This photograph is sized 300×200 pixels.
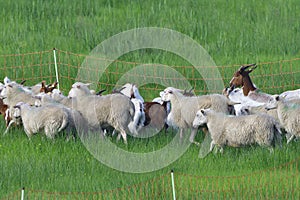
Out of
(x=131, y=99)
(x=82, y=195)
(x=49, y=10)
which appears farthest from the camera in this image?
(x=49, y=10)

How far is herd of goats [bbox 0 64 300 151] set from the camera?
12.4 m

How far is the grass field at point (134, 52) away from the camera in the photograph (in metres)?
11.4

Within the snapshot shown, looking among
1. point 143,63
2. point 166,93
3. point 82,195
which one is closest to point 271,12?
point 143,63

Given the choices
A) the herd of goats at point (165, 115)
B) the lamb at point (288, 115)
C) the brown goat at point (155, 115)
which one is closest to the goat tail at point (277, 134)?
the herd of goats at point (165, 115)

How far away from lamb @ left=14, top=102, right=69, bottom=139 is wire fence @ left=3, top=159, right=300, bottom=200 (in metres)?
2.31

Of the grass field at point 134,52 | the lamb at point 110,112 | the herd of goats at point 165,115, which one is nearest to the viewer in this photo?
the grass field at point 134,52

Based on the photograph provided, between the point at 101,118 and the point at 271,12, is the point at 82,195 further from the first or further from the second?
the point at 271,12

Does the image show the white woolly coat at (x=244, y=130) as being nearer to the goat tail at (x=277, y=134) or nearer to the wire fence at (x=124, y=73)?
the goat tail at (x=277, y=134)

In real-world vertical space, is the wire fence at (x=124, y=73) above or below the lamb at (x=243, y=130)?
above

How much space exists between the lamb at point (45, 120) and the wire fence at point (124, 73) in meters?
4.01

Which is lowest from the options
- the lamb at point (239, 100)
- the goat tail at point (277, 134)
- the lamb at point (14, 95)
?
the goat tail at point (277, 134)

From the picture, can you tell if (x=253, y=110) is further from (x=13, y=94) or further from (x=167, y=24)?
(x=167, y=24)

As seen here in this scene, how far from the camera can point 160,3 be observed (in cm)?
2320

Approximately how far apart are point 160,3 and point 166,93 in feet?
30.9
